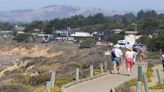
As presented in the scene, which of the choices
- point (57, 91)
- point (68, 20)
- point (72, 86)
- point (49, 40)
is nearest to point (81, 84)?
point (72, 86)

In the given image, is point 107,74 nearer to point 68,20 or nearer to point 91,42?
point 91,42

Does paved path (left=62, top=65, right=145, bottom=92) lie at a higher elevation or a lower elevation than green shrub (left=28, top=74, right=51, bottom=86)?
higher

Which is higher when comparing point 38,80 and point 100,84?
point 100,84

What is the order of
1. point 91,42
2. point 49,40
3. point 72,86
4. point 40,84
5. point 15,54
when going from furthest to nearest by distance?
point 49,40 → point 15,54 → point 91,42 → point 40,84 → point 72,86

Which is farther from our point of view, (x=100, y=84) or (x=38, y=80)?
(x=38, y=80)

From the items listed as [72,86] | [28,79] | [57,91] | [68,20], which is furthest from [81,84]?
[68,20]

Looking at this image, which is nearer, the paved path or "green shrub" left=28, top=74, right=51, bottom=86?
the paved path

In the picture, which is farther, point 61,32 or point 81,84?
point 61,32

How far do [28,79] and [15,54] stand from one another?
363 feet

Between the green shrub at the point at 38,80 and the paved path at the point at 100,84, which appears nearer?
the paved path at the point at 100,84

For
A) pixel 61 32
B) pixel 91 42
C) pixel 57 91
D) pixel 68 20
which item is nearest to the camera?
pixel 57 91

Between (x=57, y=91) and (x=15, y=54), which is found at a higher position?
(x=57, y=91)

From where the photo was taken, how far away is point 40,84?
74.1 ft

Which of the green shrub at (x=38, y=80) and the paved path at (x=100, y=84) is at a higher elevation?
the paved path at (x=100, y=84)
